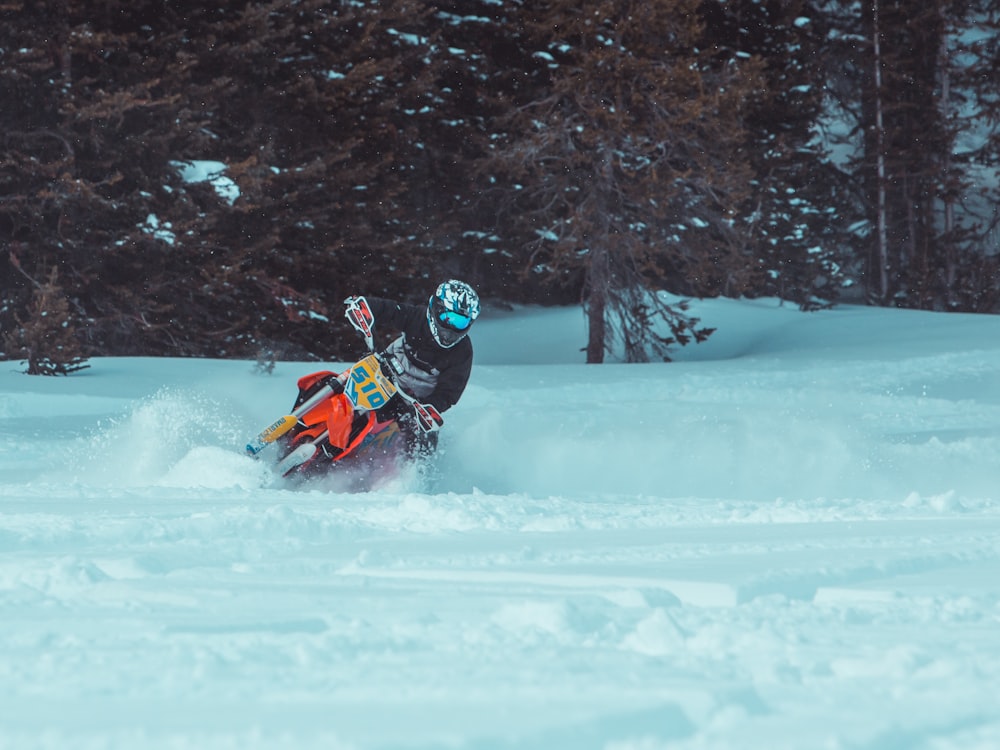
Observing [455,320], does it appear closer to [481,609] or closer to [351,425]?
[351,425]

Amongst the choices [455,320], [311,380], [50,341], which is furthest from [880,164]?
[311,380]

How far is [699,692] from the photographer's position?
2.56 metres

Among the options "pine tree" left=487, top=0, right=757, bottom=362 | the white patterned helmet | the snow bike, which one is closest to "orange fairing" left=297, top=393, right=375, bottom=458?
the snow bike

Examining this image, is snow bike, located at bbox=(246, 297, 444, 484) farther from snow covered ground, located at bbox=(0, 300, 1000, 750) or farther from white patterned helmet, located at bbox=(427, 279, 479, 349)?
white patterned helmet, located at bbox=(427, 279, 479, 349)

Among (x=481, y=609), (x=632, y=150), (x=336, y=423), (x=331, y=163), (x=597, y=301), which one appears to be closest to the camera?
(x=481, y=609)

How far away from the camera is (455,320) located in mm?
7598

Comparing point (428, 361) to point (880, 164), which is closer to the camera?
point (428, 361)

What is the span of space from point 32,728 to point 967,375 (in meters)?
14.4

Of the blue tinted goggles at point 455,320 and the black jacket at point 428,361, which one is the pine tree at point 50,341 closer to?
the black jacket at point 428,361

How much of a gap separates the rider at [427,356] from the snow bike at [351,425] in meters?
0.13

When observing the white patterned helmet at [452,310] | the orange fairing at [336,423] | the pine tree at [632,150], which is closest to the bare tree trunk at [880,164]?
the pine tree at [632,150]

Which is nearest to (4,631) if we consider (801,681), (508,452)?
(801,681)

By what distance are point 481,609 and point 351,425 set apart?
429 centimetres

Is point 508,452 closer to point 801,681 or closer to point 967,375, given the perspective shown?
point 801,681
